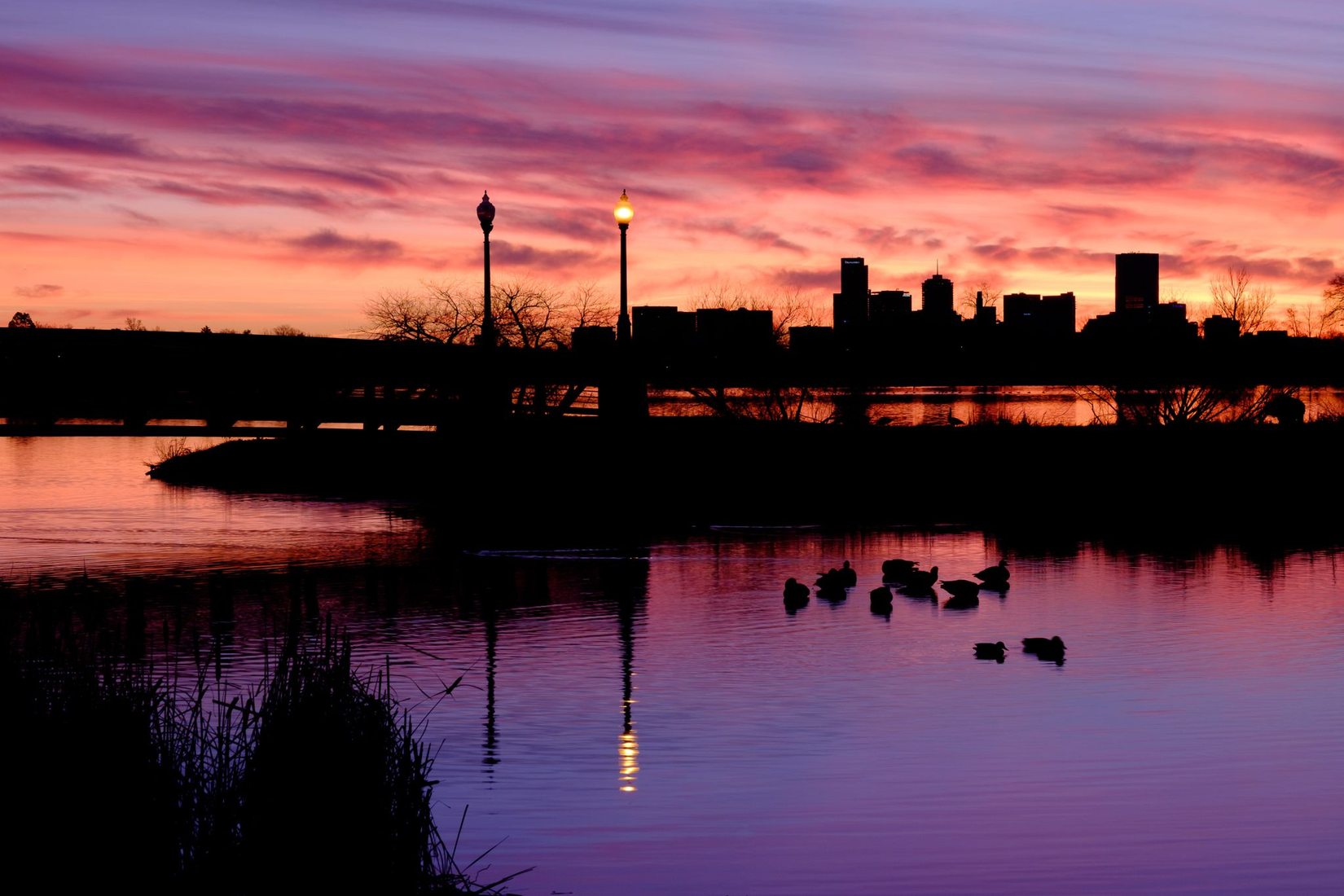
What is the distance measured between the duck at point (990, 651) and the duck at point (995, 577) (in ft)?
21.1

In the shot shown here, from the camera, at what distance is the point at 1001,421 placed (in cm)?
5650

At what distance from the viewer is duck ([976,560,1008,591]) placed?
84.2 feet

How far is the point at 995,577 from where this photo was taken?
25.8 m

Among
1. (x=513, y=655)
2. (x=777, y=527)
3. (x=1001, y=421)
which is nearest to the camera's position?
(x=513, y=655)

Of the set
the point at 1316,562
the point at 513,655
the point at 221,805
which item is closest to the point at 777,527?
the point at 1316,562

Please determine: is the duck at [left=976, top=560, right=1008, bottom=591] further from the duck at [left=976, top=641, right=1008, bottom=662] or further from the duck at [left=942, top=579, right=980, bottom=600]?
the duck at [left=976, top=641, right=1008, bottom=662]

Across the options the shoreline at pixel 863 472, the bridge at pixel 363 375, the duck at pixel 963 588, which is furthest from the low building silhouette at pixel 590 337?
the duck at pixel 963 588

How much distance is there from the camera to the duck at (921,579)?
24.9 m

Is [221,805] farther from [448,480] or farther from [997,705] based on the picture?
[448,480]

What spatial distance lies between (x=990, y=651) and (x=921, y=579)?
590 centimetres

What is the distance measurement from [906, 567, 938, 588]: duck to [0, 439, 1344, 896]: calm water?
969mm

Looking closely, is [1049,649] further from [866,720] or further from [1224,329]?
[1224,329]

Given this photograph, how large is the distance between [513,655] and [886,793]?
287 inches

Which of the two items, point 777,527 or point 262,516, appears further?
point 262,516
